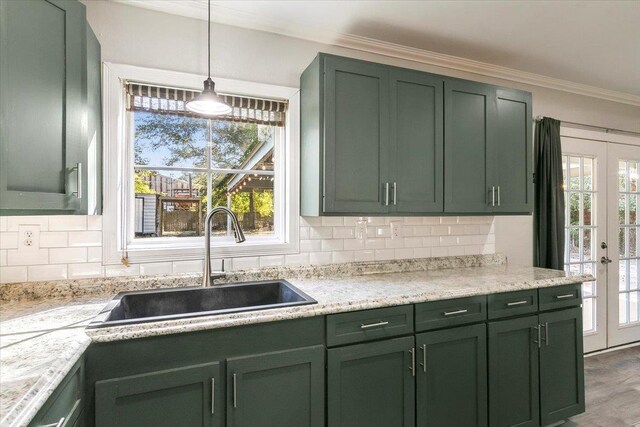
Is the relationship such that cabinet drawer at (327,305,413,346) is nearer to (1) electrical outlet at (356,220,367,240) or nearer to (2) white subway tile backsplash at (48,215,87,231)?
(1) electrical outlet at (356,220,367,240)

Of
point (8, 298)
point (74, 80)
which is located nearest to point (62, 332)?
point (8, 298)

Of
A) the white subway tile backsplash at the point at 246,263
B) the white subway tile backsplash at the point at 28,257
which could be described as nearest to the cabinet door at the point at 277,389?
the white subway tile backsplash at the point at 246,263

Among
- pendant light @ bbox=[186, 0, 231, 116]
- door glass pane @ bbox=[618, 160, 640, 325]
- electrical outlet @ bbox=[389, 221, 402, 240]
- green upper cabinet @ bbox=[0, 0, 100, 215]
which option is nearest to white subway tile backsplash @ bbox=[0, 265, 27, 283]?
green upper cabinet @ bbox=[0, 0, 100, 215]

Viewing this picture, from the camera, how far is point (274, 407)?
1492mm

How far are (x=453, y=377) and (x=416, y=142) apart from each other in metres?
1.41

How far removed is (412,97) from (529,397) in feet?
6.56

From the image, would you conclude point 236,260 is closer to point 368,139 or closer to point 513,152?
point 368,139

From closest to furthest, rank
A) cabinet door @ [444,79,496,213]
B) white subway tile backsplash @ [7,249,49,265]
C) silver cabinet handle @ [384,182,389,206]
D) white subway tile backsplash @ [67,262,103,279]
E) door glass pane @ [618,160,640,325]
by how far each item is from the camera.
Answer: white subway tile backsplash @ [7,249,49,265] < white subway tile backsplash @ [67,262,103,279] < silver cabinet handle @ [384,182,389,206] < cabinet door @ [444,79,496,213] < door glass pane @ [618,160,640,325]

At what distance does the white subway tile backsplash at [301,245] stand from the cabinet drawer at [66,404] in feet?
2.65

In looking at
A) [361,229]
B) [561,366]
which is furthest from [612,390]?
[361,229]

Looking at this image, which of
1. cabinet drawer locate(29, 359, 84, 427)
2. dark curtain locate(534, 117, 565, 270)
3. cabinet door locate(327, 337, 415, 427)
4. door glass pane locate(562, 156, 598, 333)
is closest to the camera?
cabinet drawer locate(29, 359, 84, 427)

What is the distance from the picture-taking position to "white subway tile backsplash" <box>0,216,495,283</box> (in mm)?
1741

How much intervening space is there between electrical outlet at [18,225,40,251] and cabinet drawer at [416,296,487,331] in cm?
203

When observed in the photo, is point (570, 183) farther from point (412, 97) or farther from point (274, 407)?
point (274, 407)
